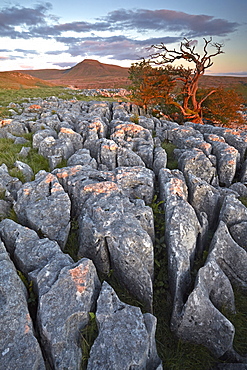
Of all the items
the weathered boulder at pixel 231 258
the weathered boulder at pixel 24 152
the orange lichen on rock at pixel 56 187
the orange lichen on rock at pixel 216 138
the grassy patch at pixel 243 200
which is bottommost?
the weathered boulder at pixel 231 258

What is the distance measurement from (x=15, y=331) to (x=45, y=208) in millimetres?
5034

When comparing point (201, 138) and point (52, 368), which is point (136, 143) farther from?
point (52, 368)

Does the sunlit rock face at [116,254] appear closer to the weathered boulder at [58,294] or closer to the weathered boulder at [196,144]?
the weathered boulder at [58,294]

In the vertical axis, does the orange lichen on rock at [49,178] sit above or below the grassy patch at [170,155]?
above

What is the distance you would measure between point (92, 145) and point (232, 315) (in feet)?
43.3

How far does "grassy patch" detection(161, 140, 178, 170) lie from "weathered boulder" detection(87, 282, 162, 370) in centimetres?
1058

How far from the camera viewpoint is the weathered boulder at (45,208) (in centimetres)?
916

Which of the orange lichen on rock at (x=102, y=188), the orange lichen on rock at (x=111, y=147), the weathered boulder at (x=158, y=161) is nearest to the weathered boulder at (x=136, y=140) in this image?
the weathered boulder at (x=158, y=161)

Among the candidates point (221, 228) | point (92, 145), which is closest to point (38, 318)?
point (221, 228)

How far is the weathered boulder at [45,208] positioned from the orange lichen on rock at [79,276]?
96.9 inches

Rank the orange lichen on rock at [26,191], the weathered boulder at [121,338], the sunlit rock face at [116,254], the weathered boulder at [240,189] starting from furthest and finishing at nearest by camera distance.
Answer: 1. the weathered boulder at [240,189]
2. the orange lichen on rock at [26,191]
3. the sunlit rock face at [116,254]
4. the weathered boulder at [121,338]

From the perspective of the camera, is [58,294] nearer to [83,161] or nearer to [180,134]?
[83,161]

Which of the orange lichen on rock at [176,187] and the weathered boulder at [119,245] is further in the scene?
the orange lichen on rock at [176,187]

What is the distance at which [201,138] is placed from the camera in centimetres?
1769
